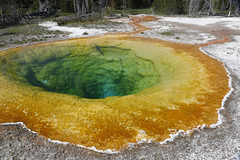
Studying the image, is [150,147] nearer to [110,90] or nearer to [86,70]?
[110,90]

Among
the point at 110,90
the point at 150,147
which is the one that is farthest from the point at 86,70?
the point at 150,147

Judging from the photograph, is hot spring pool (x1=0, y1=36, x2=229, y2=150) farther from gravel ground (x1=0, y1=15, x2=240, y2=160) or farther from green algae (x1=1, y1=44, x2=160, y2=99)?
gravel ground (x1=0, y1=15, x2=240, y2=160)

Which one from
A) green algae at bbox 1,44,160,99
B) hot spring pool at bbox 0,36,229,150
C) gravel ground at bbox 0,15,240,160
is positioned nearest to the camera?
gravel ground at bbox 0,15,240,160

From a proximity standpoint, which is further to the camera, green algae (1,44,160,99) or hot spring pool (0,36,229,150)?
green algae (1,44,160,99)

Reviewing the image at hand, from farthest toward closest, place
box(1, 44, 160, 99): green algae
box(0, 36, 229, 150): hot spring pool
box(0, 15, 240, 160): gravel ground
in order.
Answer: box(1, 44, 160, 99): green algae, box(0, 36, 229, 150): hot spring pool, box(0, 15, 240, 160): gravel ground

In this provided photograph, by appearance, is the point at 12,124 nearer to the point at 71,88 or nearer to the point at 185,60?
the point at 71,88

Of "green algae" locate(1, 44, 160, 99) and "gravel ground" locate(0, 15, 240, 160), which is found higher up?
"green algae" locate(1, 44, 160, 99)

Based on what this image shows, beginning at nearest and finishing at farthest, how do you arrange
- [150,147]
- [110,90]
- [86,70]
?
1. [150,147]
2. [110,90]
3. [86,70]

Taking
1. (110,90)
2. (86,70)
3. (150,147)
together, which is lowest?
(110,90)

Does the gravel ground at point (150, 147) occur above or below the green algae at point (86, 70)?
below

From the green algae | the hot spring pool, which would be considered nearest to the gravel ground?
the hot spring pool

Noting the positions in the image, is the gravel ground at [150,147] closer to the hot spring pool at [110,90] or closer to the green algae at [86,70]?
the hot spring pool at [110,90]

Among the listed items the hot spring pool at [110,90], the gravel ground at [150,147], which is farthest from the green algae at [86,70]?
the gravel ground at [150,147]
